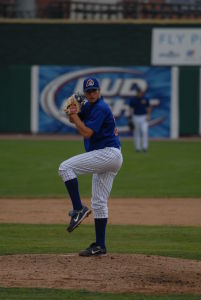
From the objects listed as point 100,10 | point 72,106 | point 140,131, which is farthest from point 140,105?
point 72,106

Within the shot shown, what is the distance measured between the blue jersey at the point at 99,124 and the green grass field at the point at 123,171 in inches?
282

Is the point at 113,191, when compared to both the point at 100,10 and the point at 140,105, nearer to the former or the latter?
the point at 140,105

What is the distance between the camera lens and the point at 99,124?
8.81 m

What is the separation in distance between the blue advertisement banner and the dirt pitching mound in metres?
21.0

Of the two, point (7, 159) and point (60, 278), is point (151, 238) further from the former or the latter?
point (7, 159)

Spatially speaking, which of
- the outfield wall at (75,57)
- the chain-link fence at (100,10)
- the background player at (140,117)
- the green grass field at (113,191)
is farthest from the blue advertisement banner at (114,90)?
the background player at (140,117)

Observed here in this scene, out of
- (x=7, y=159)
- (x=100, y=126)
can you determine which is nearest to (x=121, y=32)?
(x=7, y=159)

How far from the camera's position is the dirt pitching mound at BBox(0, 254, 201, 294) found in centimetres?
786

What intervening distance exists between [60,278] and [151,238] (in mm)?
3325

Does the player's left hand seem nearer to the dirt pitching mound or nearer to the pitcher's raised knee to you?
the pitcher's raised knee

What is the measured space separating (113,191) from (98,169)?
8016mm

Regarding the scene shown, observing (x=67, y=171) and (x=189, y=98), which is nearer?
(x=67, y=171)

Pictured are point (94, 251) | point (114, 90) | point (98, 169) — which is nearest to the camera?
point (98, 169)

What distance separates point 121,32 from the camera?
1209 inches
